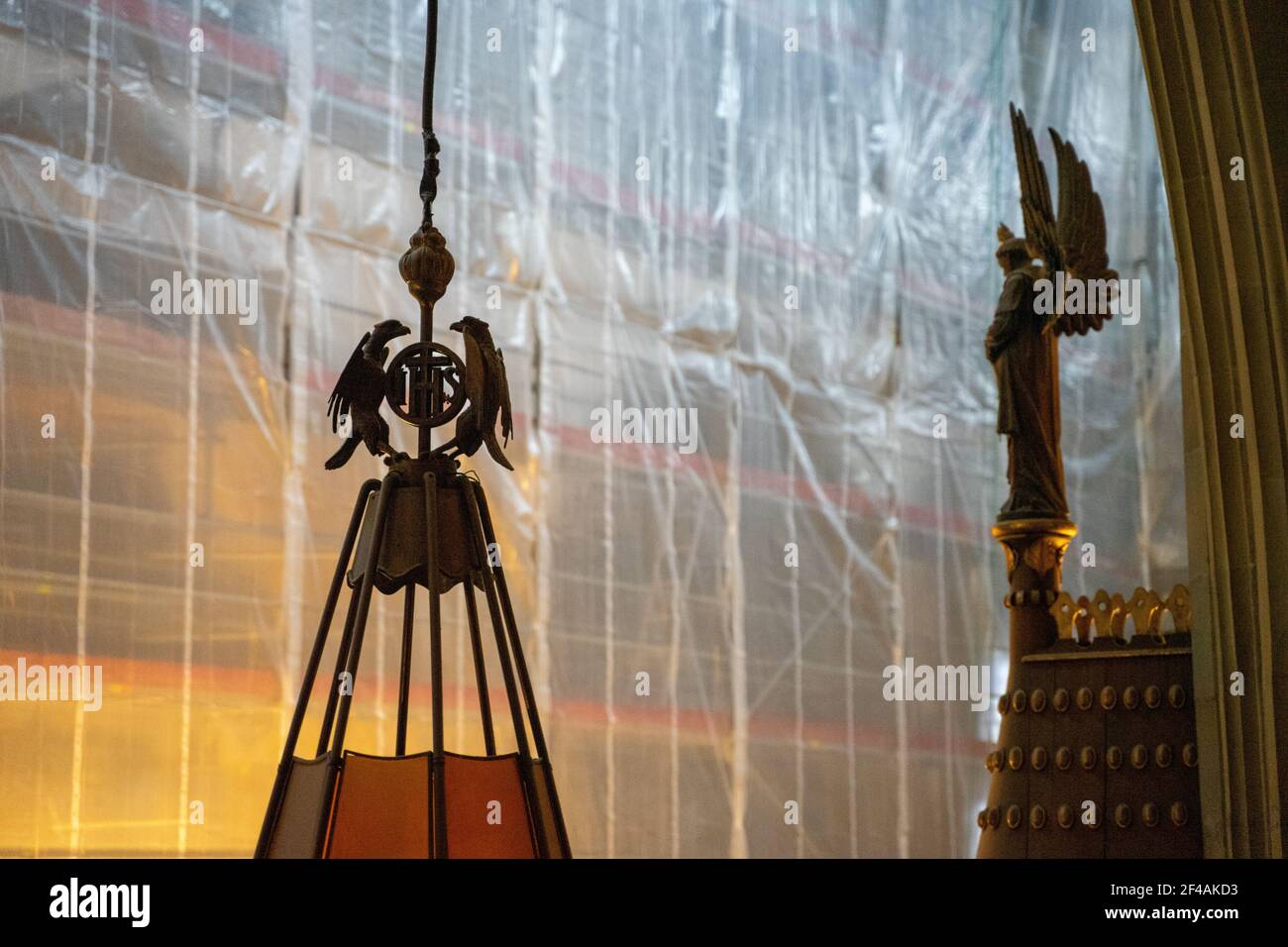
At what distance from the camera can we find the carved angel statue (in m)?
4.01

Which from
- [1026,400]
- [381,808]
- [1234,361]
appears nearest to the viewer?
[381,808]

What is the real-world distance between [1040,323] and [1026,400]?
21 centimetres

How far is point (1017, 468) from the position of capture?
4.04 m

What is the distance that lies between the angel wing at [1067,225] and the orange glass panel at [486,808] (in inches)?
96.0

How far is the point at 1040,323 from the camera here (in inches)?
161

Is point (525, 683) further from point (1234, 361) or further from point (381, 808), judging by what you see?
point (1234, 361)

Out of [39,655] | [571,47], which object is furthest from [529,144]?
[39,655]

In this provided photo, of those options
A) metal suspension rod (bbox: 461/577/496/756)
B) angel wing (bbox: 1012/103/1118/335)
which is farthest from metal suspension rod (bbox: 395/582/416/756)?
angel wing (bbox: 1012/103/1118/335)

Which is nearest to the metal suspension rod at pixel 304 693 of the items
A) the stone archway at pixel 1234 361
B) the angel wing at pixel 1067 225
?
the stone archway at pixel 1234 361

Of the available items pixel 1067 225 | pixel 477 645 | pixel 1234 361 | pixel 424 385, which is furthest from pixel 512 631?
pixel 1067 225

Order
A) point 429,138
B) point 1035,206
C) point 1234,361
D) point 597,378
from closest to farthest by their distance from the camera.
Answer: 1. point 429,138
2. point 1234,361
3. point 1035,206
4. point 597,378
